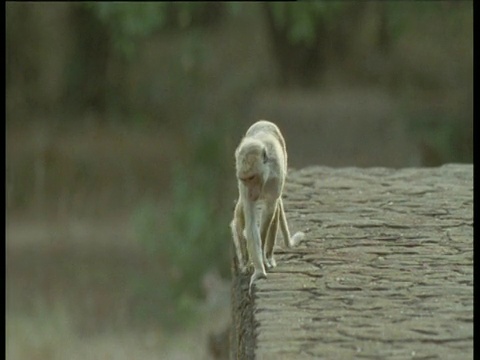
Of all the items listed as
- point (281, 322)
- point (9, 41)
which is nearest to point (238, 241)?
point (281, 322)

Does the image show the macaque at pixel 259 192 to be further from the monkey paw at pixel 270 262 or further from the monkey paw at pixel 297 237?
the monkey paw at pixel 297 237

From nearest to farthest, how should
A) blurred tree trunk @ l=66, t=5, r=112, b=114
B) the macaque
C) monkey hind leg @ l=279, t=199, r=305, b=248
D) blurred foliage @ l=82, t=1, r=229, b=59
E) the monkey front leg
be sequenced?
the macaque → the monkey front leg → monkey hind leg @ l=279, t=199, r=305, b=248 → blurred foliage @ l=82, t=1, r=229, b=59 → blurred tree trunk @ l=66, t=5, r=112, b=114

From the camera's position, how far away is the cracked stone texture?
4398 millimetres

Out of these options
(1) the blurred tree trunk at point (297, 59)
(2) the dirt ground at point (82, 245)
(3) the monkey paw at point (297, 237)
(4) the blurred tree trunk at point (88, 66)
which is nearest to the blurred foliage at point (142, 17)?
(4) the blurred tree trunk at point (88, 66)

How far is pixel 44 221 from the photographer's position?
13.6 m

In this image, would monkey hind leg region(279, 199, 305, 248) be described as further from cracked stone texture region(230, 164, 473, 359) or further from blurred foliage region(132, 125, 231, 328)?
blurred foliage region(132, 125, 231, 328)

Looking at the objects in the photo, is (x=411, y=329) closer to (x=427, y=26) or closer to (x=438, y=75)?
(x=427, y=26)

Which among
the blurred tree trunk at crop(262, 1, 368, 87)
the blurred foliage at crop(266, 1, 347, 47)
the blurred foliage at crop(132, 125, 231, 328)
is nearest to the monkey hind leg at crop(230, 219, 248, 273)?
the blurred foliage at crop(132, 125, 231, 328)

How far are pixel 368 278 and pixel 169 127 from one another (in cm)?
937

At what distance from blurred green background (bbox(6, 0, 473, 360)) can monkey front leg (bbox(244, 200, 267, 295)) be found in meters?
5.31

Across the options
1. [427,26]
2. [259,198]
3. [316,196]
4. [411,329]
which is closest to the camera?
[411,329]

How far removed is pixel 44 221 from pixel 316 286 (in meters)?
9.05

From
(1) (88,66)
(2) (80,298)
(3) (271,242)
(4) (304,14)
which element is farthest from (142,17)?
(3) (271,242)

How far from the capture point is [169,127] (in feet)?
46.8
